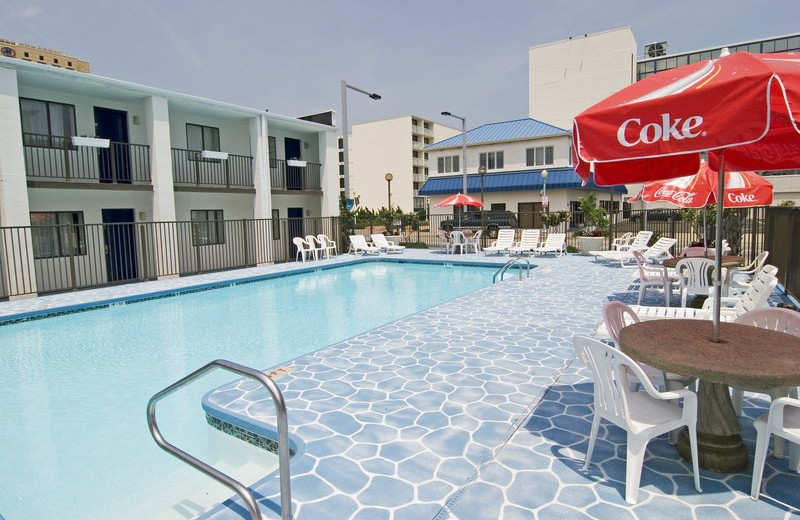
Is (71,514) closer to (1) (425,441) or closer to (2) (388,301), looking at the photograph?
(1) (425,441)

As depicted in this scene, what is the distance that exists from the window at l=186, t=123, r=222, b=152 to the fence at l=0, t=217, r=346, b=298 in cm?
291

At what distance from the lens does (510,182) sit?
35094mm

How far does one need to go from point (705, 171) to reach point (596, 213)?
11.8m

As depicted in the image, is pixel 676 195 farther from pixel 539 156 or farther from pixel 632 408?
pixel 539 156

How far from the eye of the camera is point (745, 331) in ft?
11.5

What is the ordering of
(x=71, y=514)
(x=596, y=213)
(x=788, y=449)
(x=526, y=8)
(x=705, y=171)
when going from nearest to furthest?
(x=788, y=449) → (x=71, y=514) → (x=705, y=171) → (x=526, y=8) → (x=596, y=213)

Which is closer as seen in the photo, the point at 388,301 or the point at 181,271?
the point at 388,301

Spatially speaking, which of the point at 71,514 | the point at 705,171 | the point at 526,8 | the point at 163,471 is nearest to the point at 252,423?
the point at 163,471

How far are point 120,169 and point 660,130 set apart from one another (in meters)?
16.8

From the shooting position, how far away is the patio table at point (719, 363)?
2.74 metres

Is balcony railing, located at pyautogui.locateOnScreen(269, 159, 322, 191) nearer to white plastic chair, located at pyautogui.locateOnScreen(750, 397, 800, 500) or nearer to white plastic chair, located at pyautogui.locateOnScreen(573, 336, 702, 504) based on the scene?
white plastic chair, located at pyautogui.locateOnScreen(573, 336, 702, 504)

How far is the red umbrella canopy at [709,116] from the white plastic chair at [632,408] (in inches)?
48.1

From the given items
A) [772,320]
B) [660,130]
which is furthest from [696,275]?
[660,130]

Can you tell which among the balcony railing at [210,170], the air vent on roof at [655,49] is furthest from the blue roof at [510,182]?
the air vent on roof at [655,49]
